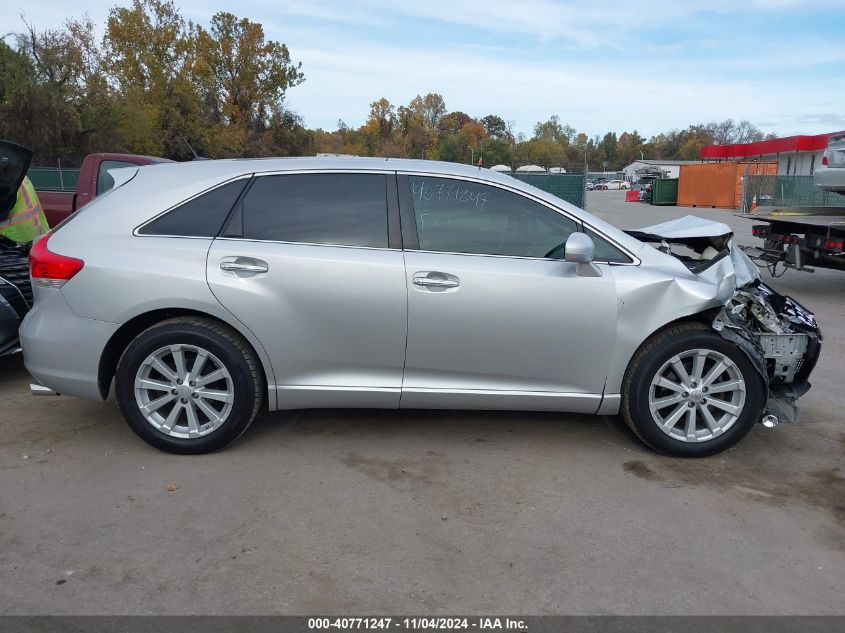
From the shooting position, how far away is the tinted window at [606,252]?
4.15 meters

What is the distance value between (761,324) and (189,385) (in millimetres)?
3594

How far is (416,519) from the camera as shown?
138 inches

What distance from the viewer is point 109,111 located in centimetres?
3203

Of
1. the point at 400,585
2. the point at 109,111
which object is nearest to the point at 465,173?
the point at 400,585

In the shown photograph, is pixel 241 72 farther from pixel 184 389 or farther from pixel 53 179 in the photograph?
pixel 184 389

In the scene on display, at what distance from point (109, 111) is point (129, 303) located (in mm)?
32156

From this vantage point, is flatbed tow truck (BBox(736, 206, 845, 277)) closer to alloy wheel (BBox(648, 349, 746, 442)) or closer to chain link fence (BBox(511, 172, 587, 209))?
chain link fence (BBox(511, 172, 587, 209))

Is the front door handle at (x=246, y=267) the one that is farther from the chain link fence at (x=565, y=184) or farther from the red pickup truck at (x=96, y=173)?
the chain link fence at (x=565, y=184)

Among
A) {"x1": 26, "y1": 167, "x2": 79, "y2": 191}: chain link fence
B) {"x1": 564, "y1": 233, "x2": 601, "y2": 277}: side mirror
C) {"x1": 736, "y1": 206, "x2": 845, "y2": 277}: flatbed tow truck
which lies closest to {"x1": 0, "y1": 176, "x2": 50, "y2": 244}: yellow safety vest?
{"x1": 564, "y1": 233, "x2": 601, "y2": 277}: side mirror

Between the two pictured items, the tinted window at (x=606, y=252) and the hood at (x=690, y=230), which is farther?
the hood at (x=690, y=230)

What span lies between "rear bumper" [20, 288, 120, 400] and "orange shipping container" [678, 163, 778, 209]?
37.5 metres

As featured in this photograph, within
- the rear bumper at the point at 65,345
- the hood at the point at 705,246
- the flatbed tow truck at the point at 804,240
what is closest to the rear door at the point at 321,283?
the rear bumper at the point at 65,345

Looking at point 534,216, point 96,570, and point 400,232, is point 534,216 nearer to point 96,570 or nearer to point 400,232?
point 400,232
